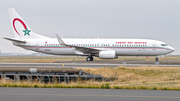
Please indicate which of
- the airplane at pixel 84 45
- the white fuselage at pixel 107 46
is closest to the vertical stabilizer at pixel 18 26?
the airplane at pixel 84 45

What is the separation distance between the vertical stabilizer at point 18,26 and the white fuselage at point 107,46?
1.63 meters

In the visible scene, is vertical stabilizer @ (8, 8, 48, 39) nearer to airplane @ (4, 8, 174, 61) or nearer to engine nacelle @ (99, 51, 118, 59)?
airplane @ (4, 8, 174, 61)

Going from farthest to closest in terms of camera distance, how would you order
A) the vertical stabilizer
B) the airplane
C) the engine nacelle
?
the vertical stabilizer, the airplane, the engine nacelle

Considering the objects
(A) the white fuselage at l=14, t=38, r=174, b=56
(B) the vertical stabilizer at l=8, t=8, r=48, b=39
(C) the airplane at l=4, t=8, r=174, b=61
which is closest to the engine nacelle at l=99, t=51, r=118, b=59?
(C) the airplane at l=4, t=8, r=174, b=61

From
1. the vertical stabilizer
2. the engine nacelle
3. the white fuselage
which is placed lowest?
the engine nacelle

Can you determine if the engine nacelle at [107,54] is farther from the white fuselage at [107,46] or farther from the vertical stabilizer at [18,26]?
the vertical stabilizer at [18,26]

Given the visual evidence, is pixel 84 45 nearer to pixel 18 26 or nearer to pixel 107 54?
pixel 107 54

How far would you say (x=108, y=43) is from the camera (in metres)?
42.0

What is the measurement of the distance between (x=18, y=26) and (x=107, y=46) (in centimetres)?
1734

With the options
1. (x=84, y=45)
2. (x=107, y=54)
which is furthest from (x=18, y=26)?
(x=107, y=54)

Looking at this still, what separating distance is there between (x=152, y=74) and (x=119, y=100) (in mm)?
15921

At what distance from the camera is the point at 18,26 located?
44.4m

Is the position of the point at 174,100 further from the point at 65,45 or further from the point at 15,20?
the point at 15,20

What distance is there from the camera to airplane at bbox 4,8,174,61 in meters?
41.0
